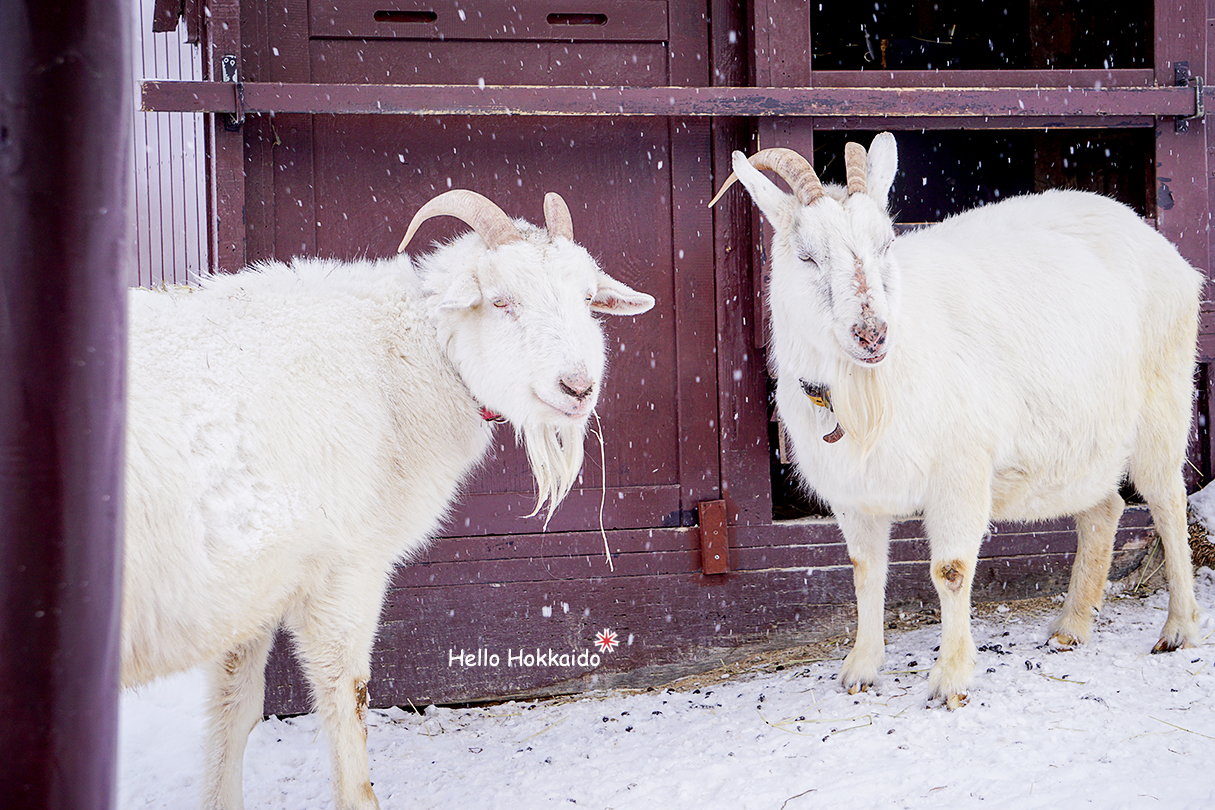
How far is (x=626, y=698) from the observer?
12.4 feet

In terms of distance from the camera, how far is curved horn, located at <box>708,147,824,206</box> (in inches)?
122

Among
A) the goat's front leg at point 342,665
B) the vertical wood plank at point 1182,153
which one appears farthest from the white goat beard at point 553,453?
the vertical wood plank at point 1182,153

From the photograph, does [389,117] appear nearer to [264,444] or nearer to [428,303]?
[428,303]

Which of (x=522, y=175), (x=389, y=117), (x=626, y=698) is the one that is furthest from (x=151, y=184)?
(x=626, y=698)

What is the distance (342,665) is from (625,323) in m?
2.12

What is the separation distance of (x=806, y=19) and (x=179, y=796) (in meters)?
4.21

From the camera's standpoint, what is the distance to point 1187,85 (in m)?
4.04

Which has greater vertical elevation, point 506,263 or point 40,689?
point 506,263

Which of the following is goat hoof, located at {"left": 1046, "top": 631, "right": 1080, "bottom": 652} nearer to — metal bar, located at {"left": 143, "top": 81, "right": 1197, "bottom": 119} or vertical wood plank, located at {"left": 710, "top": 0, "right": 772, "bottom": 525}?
vertical wood plank, located at {"left": 710, "top": 0, "right": 772, "bottom": 525}

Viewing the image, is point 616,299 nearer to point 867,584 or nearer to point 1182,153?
point 867,584

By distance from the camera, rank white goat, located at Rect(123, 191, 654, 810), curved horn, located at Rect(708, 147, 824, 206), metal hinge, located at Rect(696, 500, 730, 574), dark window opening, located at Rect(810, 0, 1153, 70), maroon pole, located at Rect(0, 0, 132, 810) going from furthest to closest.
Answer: dark window opening, located at Rect(810, 0, 1153, 70), metal hinge, located at Rect(696, 500, 730, 574), curved horn, located at Rect(708, 147, 824, 206), white goat, located at Rect(123, 191, 654, 810), maroon pole, located at Rect(0, 0, 132, 810)

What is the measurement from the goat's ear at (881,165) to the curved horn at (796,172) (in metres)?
0.22

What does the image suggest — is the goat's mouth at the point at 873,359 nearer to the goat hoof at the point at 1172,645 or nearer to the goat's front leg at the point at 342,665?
the goat's front leg at the point at 342,665

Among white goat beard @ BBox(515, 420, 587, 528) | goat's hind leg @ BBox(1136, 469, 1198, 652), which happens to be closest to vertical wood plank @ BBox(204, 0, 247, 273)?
white goat beard @ BBox(515, 420, 587, 528)
